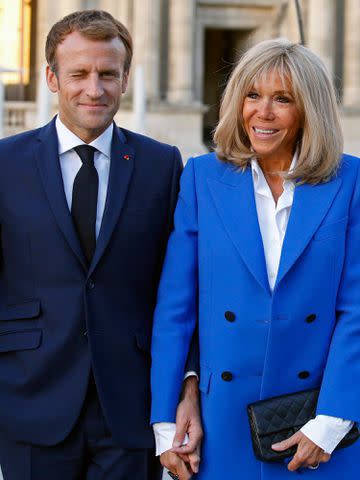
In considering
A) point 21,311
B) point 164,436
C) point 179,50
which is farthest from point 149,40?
point 164,436

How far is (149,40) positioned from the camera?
21.3 m

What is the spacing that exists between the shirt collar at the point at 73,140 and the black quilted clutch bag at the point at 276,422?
102cm

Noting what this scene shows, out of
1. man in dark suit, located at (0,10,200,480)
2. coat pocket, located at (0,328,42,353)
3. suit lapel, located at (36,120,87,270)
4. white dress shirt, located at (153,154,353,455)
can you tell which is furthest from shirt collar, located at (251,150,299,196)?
coat pocket, located at (0,328,42,353)

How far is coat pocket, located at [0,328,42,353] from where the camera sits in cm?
305

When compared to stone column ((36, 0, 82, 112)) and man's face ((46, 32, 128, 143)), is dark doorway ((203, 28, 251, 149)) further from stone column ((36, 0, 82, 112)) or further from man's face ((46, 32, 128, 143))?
man's face ((46, 32, 128, 143))

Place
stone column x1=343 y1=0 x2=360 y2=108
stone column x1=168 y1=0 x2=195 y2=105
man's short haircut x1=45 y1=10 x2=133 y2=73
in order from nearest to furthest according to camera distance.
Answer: man's short haircut x1=45 y1=10 x2=133 y2=73 < stone column x1=168 y1=0 x2=195 y2=105 < stone column x1=343 y1=0 x2=360 y2=108

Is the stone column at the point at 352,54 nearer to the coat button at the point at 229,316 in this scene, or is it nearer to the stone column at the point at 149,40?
the stone column at the point at 149,40

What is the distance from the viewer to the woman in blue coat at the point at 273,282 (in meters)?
2.92

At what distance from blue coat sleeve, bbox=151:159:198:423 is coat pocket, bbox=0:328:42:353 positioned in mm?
391

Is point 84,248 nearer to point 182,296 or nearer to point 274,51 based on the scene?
point 182,296

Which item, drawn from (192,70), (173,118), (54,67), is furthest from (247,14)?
(54,67)

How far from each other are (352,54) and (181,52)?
4142 mm

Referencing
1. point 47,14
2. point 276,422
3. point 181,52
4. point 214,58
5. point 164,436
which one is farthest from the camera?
point 214,58

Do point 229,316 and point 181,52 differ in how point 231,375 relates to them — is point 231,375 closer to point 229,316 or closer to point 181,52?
point 229,316
